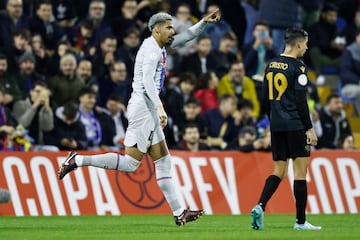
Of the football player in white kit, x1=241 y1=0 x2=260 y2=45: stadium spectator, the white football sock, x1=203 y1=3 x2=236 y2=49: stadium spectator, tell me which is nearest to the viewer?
the football player in white kit

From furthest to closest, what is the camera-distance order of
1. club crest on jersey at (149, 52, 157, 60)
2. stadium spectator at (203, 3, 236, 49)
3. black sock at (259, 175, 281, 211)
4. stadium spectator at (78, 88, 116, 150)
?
stadium spectator at (203, 3, 236, 49) < stadium spectator at (78, 88, 116, 150) < club crest on jersey at (149, 52, 157, 60) < black sock at (259, 175, 281, 211)

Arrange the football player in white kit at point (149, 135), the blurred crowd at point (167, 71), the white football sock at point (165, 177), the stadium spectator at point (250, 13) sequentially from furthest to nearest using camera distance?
the stadium spectator at point (250, 13)
the blurred crowd at point (167, 71)
the white football sock at point (165, 177)
the football player in white kit at point (149, 135)

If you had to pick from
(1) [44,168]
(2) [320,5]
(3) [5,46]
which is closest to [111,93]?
(3) [5,46]

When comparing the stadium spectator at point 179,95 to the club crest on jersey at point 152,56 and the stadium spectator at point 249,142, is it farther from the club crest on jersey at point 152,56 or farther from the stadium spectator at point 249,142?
the club crest on jersey at point 152,56

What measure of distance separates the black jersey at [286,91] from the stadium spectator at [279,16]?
37.3 ft

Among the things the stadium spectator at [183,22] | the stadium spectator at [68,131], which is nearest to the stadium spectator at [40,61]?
the stadium spectator at [68,131]

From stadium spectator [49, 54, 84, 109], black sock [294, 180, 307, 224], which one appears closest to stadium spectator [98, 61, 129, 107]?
stadium spectator [49, 54, 84, 109]

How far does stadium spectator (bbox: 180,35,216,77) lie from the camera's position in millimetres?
23344

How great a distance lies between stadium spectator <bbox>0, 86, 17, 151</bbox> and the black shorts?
6780 mm

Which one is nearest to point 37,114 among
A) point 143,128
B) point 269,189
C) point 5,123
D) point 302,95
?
point 5,123

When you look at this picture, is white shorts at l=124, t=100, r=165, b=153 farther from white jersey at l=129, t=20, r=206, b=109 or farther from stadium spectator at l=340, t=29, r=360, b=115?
stadium spectator at l=340, t=29, r=360, b=115

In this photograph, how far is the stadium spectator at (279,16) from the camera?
989 inches

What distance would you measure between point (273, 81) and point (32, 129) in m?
7.40

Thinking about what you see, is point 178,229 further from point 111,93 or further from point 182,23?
point 182,23
